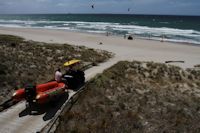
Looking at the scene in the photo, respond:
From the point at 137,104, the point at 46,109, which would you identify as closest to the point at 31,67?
the point at 46,109

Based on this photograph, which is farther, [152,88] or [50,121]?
[152,88]

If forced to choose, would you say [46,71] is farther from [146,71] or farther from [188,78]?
[188,78]

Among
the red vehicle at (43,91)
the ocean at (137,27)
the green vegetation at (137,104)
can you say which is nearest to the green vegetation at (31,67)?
the red vehicle at (43,91)

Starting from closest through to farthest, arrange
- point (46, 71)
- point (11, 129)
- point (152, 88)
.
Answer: point (11, 129) → point (152, 88) → point (46, 71)

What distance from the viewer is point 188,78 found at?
2167 centimetres

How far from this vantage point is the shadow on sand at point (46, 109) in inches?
492

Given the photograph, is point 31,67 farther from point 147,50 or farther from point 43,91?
point 147,50

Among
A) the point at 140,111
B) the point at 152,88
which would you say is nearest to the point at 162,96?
the point at 152,88

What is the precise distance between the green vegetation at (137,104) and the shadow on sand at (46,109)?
0.75 m

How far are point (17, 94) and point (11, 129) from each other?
2548mm

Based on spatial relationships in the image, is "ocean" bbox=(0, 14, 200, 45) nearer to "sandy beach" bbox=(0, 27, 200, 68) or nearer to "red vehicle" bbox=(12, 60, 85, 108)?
"sandy beach" bbox=(0, 27, 200, 68)

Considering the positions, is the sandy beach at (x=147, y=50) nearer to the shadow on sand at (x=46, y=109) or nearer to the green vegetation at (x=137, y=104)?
the green vegetation at (x=137, y=104)

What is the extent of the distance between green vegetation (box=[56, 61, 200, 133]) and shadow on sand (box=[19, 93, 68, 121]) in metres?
0.75

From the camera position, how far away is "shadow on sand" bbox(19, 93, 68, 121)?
12.5 m
